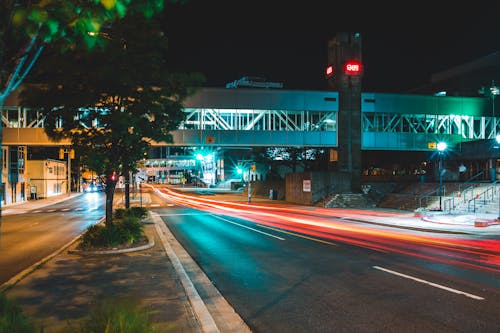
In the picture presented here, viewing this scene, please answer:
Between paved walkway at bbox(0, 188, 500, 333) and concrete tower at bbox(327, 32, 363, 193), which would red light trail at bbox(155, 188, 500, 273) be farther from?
concrete tower at bbox(327, 32, 363, 193)

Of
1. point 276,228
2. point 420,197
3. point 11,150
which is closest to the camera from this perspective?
point 276,228

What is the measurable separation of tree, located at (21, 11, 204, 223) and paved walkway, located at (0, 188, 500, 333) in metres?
3.39

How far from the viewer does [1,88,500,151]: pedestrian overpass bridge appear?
40.6 m

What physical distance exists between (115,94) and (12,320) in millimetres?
9957

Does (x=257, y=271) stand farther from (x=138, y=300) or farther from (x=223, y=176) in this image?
(x=223, y=176)

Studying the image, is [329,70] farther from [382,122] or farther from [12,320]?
[12,320]

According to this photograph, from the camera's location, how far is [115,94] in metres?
13.9

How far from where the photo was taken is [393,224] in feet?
77.7

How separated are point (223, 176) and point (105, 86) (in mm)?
103995


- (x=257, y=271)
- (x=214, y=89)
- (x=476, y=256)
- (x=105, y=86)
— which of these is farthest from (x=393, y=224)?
(x=214, y=89)

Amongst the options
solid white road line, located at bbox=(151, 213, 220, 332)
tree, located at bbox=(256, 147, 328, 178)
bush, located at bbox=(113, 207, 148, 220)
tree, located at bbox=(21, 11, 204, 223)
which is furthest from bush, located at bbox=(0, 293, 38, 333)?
tree, located at bbox=(256, 147, 328, 178)

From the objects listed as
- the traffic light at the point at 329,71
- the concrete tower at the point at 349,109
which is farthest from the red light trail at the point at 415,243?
the traffic light at the point at 329,71

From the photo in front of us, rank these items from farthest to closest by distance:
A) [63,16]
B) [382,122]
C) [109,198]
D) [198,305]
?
1. [382,122]
2. [109,198]
3. [198,305]
4. [63,16]

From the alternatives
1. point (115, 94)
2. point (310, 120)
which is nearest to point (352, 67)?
point (310, 120)
